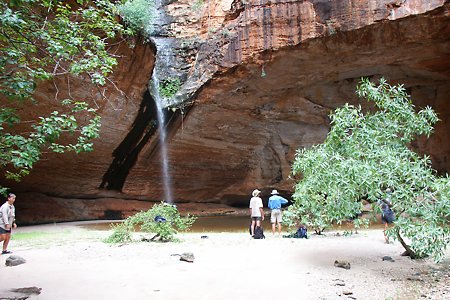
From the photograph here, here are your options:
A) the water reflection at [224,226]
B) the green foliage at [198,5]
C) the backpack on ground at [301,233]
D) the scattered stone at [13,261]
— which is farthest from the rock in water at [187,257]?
the green foliage at [198,5]

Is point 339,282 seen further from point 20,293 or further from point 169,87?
point 169,87

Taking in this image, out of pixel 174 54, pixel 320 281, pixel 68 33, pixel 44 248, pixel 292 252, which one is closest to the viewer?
pixel 68 33

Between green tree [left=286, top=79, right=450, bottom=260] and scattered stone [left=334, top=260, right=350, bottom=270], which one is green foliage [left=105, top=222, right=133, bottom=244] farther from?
scattered stone [left=334, top=260, right=350, bottom=270]

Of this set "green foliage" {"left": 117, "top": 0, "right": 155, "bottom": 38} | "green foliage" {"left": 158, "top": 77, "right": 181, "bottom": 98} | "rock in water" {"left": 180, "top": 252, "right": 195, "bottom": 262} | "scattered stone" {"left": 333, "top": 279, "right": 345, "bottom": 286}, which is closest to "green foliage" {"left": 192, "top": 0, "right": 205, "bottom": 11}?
"green foliage" {"left": 117, "top": 0, "right": 155, "bottom": 38}

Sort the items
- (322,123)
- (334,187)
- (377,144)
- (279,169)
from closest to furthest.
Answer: (334,187) → (377,144) → (322,123) → (279,169)

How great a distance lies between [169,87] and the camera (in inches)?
482

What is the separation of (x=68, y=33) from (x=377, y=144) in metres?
4.27

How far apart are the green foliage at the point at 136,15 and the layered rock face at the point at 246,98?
64 cm

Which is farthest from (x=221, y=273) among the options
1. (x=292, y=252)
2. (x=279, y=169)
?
(x=279, y=169)

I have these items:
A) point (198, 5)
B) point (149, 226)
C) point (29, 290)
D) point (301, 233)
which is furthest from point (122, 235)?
point (198, 5)

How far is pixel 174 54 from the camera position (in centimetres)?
1246

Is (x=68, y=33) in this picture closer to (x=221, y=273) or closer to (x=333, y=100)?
(x=221, y=273)

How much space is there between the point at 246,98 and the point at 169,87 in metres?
2.73

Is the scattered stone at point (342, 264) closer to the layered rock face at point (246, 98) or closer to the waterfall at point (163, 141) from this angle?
the layered rock face at point (246, 98)
